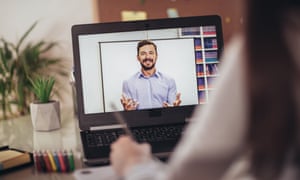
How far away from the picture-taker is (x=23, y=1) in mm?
3439

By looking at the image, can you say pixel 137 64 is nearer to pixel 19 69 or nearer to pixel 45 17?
pixel 19 69

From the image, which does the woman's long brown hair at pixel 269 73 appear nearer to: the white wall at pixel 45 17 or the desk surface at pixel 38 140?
the desk surface at pixel 38 140

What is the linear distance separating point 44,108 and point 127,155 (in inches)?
32.5

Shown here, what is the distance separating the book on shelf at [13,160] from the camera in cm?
114

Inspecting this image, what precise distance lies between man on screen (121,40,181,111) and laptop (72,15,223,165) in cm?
1

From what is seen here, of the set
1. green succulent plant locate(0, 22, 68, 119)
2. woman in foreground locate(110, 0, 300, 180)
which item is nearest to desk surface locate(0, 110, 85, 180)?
woman in foreground locate(110, 0, 300, 180)

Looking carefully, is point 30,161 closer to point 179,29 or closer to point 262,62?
point 179,29

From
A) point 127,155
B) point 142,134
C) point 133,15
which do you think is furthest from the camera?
point 133,15

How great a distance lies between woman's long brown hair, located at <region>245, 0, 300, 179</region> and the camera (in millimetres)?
610

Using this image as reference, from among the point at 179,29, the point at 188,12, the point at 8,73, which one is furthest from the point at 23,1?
the point at 179,29

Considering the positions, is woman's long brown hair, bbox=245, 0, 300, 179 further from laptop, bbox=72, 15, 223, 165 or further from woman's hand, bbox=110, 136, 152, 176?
laptop, bbox=72, 15, 223, 165

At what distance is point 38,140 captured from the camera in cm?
147

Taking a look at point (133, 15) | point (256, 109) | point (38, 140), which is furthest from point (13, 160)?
point (133, 15)

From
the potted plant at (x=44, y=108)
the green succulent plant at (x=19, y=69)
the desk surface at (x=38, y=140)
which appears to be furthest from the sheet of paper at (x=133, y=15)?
the potted plant at (x=44, y=108)
